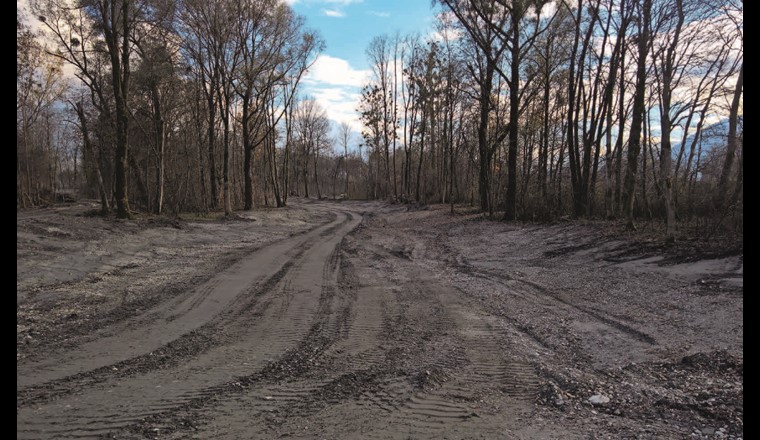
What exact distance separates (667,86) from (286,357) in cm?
1393

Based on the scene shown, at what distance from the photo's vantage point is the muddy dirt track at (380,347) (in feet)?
12.4

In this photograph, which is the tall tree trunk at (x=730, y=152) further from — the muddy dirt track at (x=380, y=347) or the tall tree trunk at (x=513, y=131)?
the tall tree trunk at (x=513, y=131)

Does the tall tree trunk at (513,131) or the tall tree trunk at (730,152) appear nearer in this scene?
the tall tree trunk at (730,152)

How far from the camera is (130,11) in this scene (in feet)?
66.3

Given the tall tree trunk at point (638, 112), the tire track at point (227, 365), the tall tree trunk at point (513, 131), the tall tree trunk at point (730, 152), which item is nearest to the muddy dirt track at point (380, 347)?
the tire track at point (227, 365)

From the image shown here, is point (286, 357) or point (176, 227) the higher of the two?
point (176, 227)

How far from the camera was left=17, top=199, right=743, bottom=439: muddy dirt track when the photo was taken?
12.4ft

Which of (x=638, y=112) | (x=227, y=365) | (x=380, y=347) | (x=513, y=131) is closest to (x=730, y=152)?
(x=638, y=112)

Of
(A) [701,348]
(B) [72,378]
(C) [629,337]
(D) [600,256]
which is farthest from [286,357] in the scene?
(D) [600,256]

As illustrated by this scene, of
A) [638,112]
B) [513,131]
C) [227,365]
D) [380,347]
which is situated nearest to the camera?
[227,365]

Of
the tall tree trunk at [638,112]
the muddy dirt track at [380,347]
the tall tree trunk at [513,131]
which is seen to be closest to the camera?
the muddy dirt track at [380,347]

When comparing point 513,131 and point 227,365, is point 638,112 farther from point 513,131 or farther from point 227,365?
point 227,365

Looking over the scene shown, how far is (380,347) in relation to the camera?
18.6 ft

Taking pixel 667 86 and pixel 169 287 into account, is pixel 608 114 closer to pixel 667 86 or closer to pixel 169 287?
pixel 667 86
